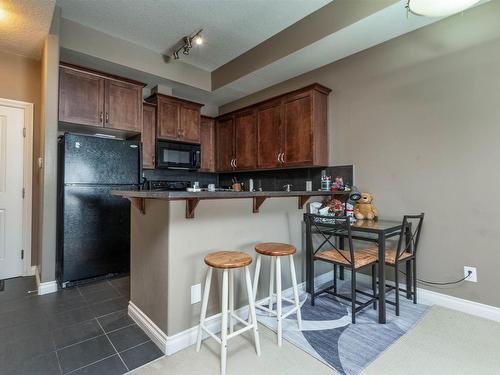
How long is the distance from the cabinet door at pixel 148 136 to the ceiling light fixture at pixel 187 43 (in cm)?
85

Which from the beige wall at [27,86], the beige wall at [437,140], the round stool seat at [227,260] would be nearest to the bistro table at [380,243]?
the beige wall at [437,140]

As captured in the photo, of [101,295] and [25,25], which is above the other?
[25,25]

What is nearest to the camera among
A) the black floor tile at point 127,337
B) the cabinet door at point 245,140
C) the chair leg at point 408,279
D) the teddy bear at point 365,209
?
the black floor tile at point 127,337

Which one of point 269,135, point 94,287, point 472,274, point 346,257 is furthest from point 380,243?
point 94,287

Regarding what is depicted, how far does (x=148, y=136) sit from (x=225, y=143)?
4.17 feet

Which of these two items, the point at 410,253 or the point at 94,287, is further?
the point at 94,287

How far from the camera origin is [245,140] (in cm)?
421

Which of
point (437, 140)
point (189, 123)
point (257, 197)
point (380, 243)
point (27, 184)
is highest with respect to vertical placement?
point (189, 123)

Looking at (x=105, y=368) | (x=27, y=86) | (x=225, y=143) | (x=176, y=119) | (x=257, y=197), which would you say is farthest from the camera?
(x=225, y=143)

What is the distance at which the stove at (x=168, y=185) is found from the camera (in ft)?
12.9

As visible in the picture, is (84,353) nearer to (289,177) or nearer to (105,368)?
(105,368)

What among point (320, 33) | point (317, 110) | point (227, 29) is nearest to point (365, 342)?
point (317, 110)

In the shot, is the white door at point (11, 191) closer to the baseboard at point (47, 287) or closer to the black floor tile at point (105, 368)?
the baseboard at point (47, 287)

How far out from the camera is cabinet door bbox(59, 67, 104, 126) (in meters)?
2.99
